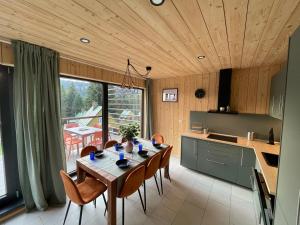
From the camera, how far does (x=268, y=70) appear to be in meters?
2.83

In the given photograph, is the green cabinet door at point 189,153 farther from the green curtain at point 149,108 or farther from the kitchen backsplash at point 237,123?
the green curtain at point 149,108

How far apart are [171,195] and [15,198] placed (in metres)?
2.48

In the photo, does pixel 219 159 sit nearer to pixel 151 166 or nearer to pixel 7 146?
pixel 151 166

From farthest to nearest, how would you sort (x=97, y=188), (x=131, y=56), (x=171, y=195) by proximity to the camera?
(x=171, y=195) < (x=131, y=56) < (x=97, y=188)

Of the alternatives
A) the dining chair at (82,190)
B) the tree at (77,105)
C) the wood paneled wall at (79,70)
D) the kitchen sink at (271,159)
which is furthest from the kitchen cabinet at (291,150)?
the tree at (77,105)

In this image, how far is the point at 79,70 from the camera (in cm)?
267

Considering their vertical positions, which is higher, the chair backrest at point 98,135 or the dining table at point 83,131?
the dining table at point 83,131

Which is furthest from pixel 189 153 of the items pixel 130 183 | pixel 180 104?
pixel 130 183

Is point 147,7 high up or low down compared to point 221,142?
up

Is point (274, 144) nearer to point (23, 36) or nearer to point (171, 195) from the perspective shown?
point (171, 195)

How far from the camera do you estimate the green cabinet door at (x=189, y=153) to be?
3.24 metres

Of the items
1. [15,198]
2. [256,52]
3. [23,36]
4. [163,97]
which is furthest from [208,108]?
[15,198]

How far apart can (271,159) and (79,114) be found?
3523mm

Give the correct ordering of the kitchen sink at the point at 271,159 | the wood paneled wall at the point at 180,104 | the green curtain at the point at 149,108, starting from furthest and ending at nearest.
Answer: the green curtain at the point at 149,108
the wood paneled wall at the point at 180,104
the kitchen sink at the point at 271,159
